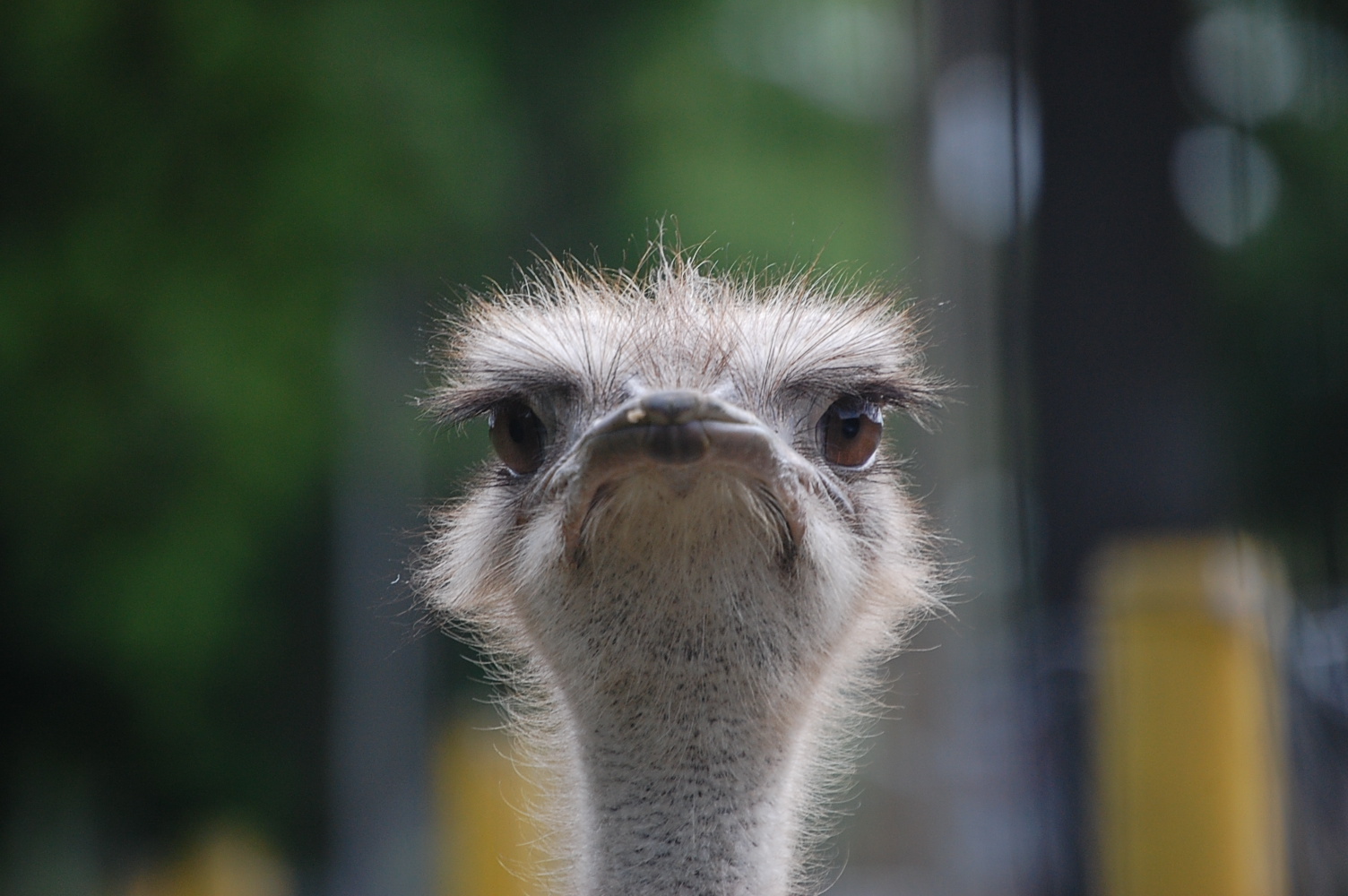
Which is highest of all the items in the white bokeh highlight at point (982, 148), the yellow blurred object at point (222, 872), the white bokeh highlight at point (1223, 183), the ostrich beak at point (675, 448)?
the white bokeh highlight at point (982, 148)

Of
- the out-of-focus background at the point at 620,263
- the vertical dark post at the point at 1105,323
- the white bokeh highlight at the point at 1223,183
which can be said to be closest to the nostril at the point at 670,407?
the out-of-focus background at the point at 620,263

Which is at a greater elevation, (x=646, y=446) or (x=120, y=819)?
(x=120, y=819)

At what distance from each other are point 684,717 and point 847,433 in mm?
452

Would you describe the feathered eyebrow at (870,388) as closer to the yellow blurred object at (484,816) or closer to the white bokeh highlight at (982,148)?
the white bokeh highlight at (982,148)

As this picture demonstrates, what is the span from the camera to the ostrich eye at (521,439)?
77.3 inches

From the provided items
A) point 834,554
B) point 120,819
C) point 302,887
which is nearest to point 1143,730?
point 834,554

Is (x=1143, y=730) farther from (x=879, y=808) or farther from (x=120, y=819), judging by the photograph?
(x=120, y=819)

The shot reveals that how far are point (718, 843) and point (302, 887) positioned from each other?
842cm

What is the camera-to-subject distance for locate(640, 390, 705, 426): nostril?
1.50 metres

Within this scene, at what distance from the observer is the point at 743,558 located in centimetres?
175

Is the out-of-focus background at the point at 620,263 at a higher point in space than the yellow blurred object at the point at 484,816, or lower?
higher

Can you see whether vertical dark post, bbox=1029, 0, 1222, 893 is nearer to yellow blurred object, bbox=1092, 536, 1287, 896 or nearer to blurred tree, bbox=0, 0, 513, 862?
yellow blurred object, bbox=1092, 536, 1287, 896

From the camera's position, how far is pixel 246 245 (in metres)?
7.94

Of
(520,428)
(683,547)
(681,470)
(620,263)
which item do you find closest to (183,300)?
(620,263)
